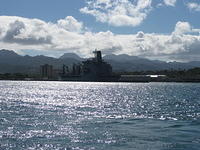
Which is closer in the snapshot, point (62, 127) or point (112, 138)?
point (112, 138)

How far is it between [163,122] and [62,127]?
14594 millimetres

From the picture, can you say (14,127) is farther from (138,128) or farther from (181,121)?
(181,121)

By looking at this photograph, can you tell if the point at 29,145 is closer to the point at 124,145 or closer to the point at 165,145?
the point at 124,145

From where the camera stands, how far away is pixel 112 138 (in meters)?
39.8

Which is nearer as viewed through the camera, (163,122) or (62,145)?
(62,145)

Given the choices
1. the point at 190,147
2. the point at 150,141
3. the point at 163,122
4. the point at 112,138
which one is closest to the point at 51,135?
the point at 112,138

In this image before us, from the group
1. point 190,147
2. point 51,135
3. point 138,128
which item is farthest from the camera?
point 138,128

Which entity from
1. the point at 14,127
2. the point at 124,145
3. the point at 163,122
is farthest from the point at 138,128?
the point at 14,127

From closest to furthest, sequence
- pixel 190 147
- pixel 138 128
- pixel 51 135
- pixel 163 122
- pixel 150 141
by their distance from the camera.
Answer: pixel 190 147, pixel 150 141, pixel 51 135, pixel 138 128, pixel 163 122

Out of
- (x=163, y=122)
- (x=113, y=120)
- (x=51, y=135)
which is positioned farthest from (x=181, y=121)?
(x=51, y=135)

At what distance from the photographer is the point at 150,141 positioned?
3816 cm

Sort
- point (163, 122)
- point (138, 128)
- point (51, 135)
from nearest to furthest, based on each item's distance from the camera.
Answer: point (51, 135)
point (138, 128)
point (163, 122)

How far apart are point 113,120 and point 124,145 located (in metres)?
19.0

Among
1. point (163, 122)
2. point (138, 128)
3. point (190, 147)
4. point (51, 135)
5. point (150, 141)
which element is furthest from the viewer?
point (163, 122)
